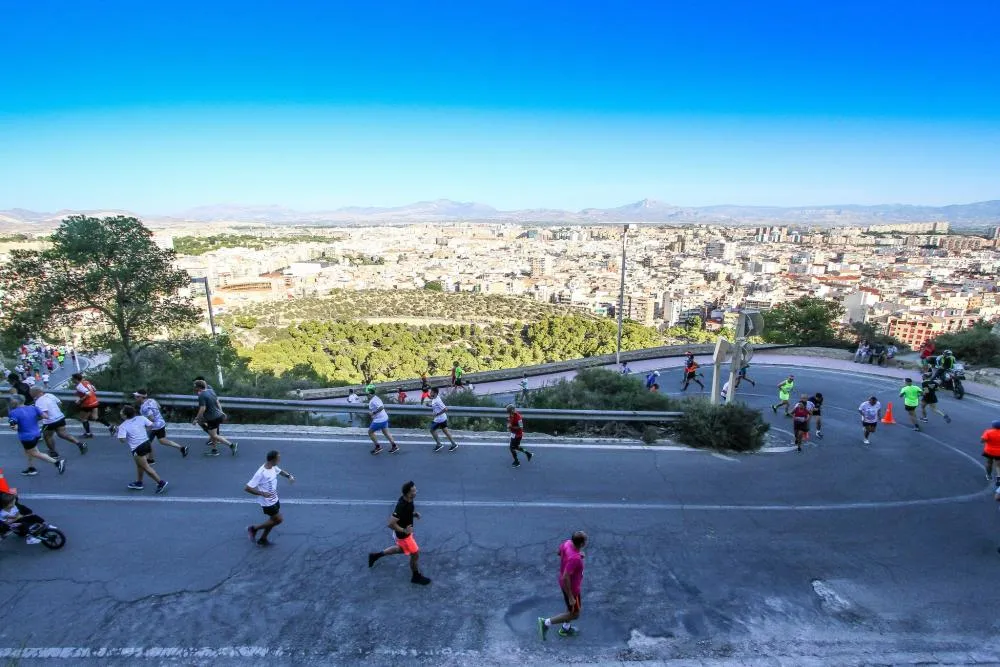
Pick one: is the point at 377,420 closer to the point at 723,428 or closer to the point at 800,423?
the point at 723,428

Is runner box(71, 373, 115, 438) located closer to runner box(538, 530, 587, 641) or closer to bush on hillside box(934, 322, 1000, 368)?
runner box(538, 530, 587, 641)

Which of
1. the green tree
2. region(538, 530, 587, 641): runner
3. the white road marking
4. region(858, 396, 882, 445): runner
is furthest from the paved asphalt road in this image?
the green tree

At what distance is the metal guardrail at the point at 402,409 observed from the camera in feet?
29.7

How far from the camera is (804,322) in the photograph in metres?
28.0

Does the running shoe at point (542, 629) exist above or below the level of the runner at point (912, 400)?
above

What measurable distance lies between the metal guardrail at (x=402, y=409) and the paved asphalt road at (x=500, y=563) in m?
0.85

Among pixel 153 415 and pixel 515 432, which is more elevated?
pixel 153 415

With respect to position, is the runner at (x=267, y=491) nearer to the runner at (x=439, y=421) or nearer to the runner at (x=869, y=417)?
the runner at (x=439, y=421)

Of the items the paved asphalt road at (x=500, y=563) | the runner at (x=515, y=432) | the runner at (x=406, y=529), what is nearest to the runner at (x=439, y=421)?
the paved asphalt road at (x=500, y=563)

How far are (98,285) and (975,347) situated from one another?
29.2 meters

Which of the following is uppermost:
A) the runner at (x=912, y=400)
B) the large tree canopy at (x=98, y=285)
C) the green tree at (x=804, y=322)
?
the large tree canopy at (x=98, y=285)

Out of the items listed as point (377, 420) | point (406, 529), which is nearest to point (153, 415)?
point (377, 420)

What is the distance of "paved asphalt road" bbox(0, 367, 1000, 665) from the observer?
14.5 ft

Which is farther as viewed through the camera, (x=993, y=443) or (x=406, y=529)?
(x=993, y=443)
